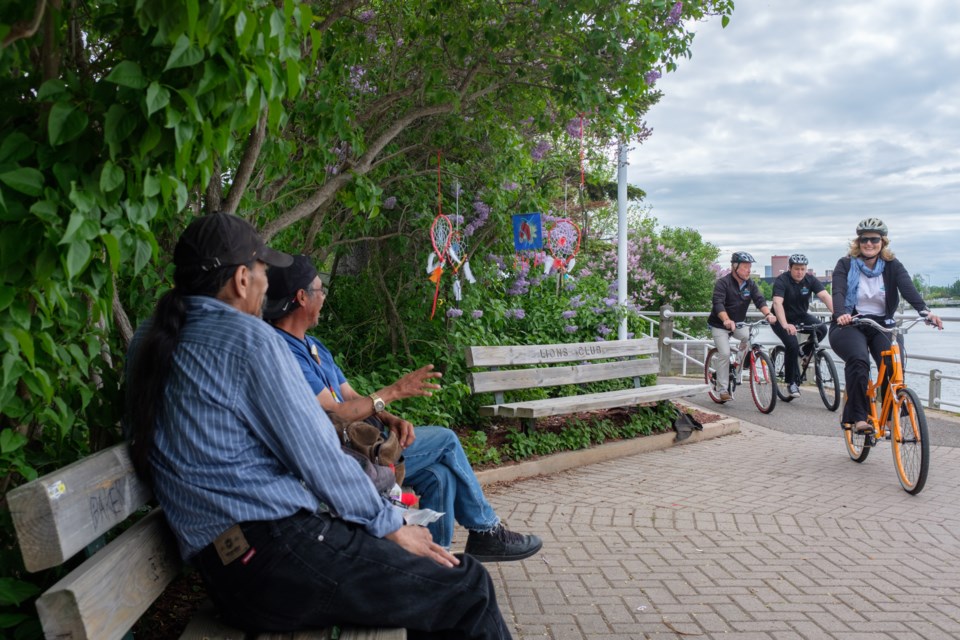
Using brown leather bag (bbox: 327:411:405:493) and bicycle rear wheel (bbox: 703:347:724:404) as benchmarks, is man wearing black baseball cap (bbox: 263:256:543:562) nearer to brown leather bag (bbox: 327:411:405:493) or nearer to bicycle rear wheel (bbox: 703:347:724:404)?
brown leather bag (bbox: 327:411:405:493)

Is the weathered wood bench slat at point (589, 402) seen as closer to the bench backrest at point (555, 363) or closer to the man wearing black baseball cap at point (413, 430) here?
the bench backrest at point (555, 363)

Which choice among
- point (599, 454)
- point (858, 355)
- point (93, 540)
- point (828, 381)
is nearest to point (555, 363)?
point (599, 454)

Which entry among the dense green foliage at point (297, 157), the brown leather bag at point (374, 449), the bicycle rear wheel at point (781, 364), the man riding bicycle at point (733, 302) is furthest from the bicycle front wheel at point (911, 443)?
the brown leather bag at point (374, 449)

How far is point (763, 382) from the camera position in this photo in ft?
32.7

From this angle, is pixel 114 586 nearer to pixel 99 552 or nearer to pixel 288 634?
pixel 99 552

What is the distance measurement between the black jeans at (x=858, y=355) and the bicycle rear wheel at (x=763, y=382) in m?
3.16

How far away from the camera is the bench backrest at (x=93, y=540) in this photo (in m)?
1.76

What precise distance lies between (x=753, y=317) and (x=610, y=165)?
5.21 m

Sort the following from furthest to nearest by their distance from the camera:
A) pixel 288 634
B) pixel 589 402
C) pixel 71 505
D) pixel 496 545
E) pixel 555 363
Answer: pixel 555 363 → pixel 589 402 → pixel 496 545 → pixel 288 634 → pixel 71 505

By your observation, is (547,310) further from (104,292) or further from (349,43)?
(104,292)

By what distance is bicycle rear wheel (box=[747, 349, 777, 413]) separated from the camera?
981cm

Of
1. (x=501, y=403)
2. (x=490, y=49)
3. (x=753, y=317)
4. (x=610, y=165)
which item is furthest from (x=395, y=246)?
(x=753, y=317)

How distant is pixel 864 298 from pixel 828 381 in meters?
3.94

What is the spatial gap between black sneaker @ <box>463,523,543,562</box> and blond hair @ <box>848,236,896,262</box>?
4577 mm
